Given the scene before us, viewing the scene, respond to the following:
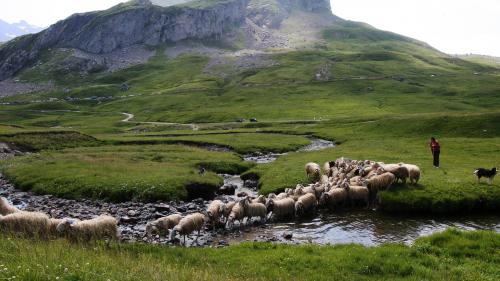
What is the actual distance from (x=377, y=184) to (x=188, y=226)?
48.8 ft


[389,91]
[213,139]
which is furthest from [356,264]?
[389,91]

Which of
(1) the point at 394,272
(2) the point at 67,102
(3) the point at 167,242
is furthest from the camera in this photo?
(2) the point at 67,102

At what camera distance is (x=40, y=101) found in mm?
178000

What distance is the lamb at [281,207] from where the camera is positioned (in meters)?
26.3

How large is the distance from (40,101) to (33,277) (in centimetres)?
19005

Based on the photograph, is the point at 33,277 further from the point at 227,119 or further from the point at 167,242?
the point at 227,119

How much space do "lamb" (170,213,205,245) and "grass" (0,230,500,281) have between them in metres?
3.23

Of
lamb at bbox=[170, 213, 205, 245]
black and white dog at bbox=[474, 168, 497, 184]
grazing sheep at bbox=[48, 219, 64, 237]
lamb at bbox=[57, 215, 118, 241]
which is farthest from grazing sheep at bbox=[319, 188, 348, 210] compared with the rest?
grazing sheep at bbox=[48, 219, 64, 237]

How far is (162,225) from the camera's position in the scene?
2250cm

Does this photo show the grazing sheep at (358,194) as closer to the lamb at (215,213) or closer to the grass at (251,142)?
the lamb at (215,213)

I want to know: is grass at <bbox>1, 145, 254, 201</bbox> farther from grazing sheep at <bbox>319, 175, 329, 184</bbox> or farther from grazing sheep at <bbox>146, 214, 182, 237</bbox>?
grazing sheep at <bbox>319, 175, 329, 184</bbox>

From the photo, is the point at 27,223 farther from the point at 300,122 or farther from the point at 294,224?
the point at 300,122

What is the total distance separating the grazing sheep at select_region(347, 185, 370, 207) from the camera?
94.9 ft

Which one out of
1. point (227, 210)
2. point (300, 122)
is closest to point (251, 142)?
point (300, 122)
